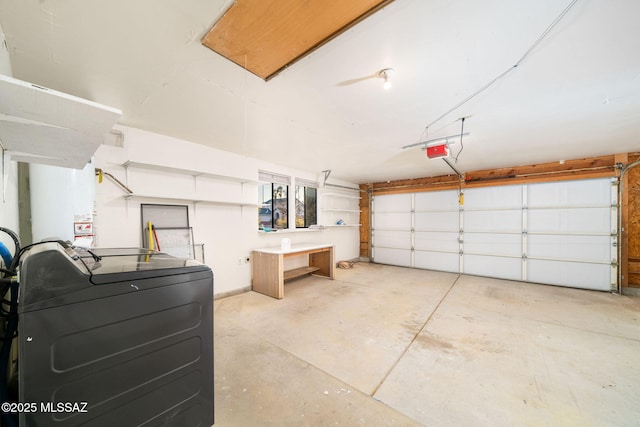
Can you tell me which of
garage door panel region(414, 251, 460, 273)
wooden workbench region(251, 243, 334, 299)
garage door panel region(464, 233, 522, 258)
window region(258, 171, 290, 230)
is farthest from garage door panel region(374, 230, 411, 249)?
window region(258, 171, 290, 230)

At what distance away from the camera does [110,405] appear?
2.61 feet

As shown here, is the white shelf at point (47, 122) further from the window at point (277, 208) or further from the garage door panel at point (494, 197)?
the garage door panel at point (494, 197)

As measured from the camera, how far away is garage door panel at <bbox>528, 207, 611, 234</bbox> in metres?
4.35

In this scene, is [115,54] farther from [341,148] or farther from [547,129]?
[547,129]

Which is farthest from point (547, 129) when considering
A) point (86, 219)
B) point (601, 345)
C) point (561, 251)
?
point (86, 219)

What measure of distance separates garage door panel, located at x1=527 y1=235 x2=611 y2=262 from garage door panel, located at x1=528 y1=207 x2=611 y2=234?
0.48 feet

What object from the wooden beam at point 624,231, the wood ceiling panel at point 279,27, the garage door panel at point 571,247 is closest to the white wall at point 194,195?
the wood ceiling panel at point 279,27

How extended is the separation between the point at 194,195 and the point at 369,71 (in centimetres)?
297

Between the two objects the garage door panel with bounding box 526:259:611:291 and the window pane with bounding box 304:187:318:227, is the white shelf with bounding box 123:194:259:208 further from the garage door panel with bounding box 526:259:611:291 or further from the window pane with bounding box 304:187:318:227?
the garage door panel with bounding box 526:259:611:291

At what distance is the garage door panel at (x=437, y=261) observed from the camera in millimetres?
5852

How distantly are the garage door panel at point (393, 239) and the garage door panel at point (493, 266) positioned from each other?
1.47m

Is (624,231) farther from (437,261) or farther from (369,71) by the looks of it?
(369,71)

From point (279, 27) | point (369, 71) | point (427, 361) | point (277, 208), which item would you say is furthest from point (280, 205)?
point (279, 27)

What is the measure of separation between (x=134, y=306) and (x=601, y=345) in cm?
418
